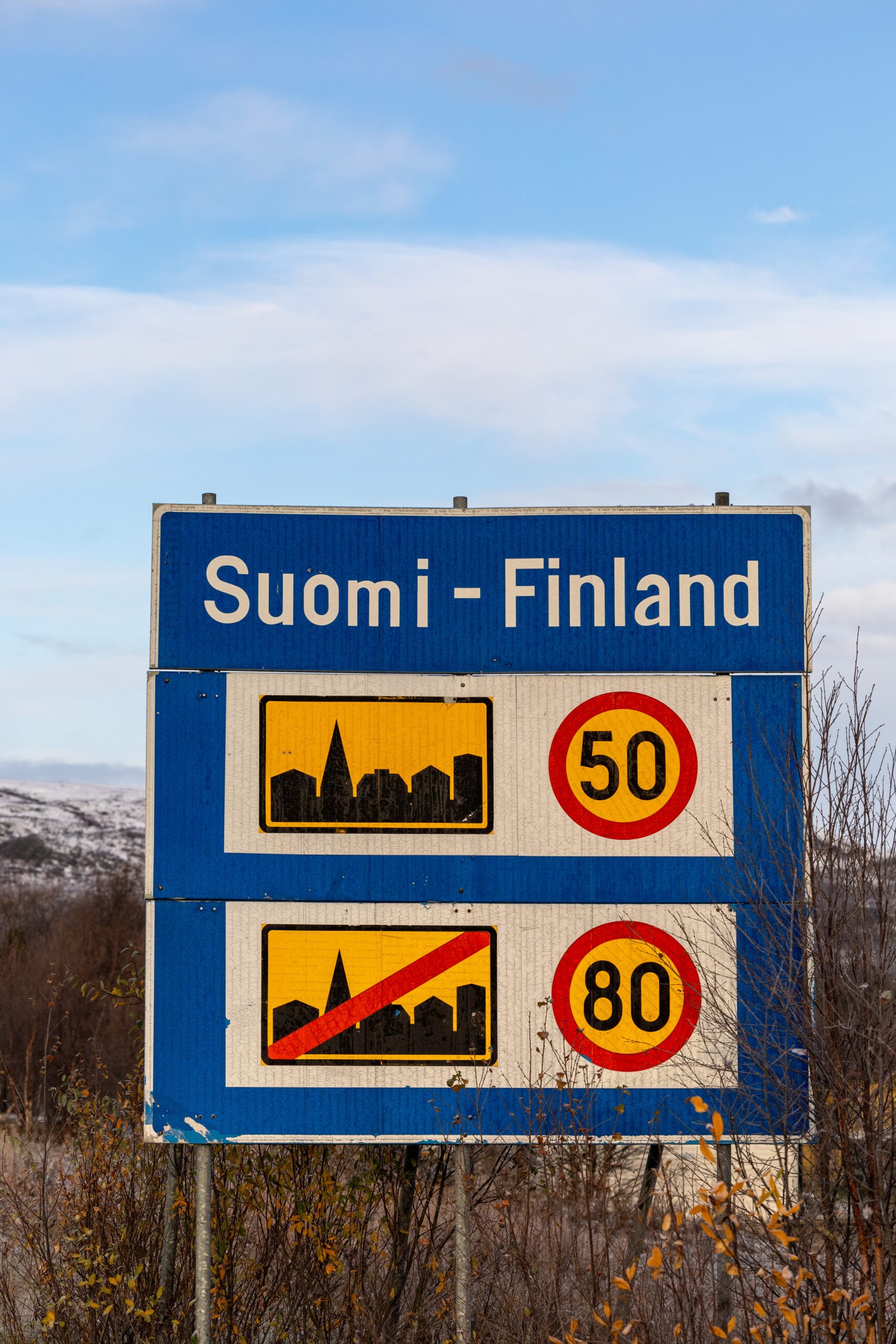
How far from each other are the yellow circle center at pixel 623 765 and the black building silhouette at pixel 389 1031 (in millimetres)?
885

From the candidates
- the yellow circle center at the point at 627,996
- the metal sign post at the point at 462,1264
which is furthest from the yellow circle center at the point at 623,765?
the metal sign post at the point at 462,1264

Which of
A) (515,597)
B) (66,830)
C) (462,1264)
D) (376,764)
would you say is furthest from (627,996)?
(66,830)

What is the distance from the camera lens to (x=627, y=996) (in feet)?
14.1

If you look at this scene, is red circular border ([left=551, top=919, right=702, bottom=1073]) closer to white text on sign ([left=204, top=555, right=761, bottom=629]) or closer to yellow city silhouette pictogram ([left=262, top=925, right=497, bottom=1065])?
yellow city silhouette pictogram ([left=262, top=925, right=497, bottom=1065])

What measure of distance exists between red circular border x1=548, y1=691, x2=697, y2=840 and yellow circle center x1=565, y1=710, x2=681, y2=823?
13 mm

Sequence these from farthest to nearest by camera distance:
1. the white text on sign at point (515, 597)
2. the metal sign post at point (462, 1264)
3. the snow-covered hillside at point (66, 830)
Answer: the snow-covered hillside at point (66, 830) < the white text on sign at point (515, 597) < the metal sign post at point (462, 1264)

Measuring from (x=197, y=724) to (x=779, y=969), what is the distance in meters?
2.20

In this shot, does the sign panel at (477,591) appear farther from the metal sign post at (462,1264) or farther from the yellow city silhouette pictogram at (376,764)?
the metal sign post at (462,1264)

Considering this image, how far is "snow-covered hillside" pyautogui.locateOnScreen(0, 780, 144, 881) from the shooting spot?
48.2 meters

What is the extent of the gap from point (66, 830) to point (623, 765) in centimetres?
5781

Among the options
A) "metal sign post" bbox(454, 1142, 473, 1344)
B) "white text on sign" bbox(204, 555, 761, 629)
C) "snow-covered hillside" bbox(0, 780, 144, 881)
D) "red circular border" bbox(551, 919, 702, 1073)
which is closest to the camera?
"metal sign post" bbox(454, 1142, 473, 1344)

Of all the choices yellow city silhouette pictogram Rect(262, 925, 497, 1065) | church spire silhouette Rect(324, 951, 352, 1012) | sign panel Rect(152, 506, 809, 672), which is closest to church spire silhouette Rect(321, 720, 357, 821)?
sign panel Rect(152, 506, 809, 672)

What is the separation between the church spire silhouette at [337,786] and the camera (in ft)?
14.0

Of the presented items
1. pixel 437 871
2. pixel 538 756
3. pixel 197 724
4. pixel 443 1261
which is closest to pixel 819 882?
pixel 538 756
